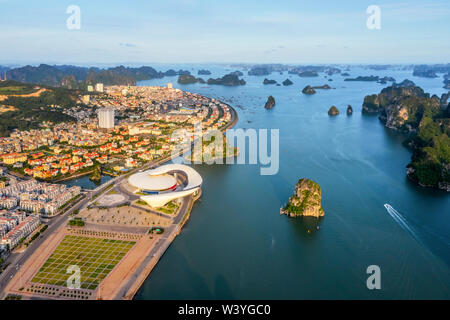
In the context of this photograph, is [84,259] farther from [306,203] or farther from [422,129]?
[422,129]

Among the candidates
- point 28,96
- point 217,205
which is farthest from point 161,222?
point 28,96

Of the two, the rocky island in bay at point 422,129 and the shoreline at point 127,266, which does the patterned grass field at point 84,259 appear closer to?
the shoreline at point 127,266

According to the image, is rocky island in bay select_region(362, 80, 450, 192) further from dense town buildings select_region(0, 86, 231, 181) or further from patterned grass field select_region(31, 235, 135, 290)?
patterned grass field select_region(31, 235, 135, 290)

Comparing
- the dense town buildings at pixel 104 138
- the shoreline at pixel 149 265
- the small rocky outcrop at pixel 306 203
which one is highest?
the dense town buildings at pixel 104 138

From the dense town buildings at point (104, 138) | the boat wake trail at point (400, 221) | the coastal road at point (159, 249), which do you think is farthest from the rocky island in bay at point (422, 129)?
the dense town buildings at point (104, 138)

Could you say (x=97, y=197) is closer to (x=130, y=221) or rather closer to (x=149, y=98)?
(x=130, y=221)

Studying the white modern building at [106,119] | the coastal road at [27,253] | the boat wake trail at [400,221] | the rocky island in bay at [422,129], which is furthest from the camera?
the white modern building at [106,119]
